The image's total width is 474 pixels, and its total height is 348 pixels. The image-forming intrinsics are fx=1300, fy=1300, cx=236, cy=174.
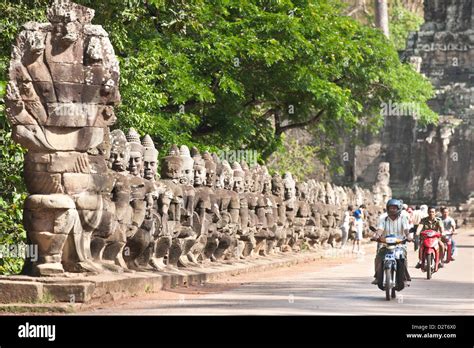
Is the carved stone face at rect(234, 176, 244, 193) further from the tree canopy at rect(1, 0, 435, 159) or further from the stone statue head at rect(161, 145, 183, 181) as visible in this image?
the stone statue head at rect(161, 145, 183, 181)

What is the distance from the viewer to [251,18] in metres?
31.9

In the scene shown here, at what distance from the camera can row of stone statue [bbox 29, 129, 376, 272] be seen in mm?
15539

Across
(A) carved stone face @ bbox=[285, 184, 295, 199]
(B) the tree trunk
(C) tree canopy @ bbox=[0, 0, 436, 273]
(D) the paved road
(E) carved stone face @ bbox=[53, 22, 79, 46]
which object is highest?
(B) the tree trunk

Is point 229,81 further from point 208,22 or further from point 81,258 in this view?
point 81,258

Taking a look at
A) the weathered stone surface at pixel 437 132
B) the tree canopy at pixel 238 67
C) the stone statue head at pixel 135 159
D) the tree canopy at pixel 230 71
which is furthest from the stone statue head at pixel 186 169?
the weathered stone surface at pixel 437 132

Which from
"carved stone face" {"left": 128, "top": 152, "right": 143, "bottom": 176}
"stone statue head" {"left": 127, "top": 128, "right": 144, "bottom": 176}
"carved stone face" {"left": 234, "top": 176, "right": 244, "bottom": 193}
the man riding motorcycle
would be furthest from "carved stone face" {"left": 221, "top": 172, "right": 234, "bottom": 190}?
the man riding motorcycle

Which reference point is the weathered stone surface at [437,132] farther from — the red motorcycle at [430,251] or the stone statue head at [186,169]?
the stone statue head at [186,169]

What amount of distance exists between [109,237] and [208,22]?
15645 millimetres

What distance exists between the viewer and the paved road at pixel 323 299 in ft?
46.4

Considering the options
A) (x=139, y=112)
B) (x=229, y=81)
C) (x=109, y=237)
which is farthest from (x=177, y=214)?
(x=229, y=81)

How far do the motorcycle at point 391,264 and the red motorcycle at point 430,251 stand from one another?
5020 mm

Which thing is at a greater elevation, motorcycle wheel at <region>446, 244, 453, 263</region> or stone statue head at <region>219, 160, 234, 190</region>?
stone statue head at <region>219, 160, 234, 190</region>

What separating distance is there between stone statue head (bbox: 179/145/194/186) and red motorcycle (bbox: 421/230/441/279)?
438cm
